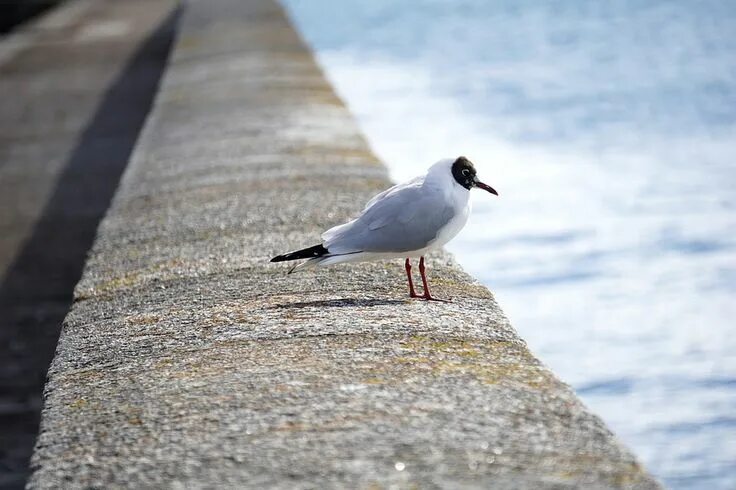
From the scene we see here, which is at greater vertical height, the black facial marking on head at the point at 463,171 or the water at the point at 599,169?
the black facial marking on head at the point at 463,171

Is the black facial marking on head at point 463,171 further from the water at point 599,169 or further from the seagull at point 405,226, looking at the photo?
the water at point 599,169

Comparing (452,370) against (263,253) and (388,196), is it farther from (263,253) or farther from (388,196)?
(263,253)

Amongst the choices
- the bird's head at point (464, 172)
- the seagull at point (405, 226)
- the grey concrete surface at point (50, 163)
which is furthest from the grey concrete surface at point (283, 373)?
the grey concrete surface at point (50, 163)

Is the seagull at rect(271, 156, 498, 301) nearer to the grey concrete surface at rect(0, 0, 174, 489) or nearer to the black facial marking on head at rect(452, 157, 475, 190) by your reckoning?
the black facial marking on head at rect(452, 157, 475, 190)

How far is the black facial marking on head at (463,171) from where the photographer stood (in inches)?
161

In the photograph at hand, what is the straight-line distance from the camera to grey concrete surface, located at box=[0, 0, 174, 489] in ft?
18.6

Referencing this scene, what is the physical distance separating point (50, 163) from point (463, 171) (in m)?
6.70

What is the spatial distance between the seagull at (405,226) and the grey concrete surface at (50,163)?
1.51 metres

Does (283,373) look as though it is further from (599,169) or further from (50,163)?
(50,163)

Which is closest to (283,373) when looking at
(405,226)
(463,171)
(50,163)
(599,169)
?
(405,226)

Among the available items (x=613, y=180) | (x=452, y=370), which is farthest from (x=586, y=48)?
(x=452, y=370)

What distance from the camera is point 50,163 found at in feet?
33.3

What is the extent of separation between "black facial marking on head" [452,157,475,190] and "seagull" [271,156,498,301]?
0.8 inches

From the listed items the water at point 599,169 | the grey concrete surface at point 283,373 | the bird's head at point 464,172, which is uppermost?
the bird's head at point 464,172
